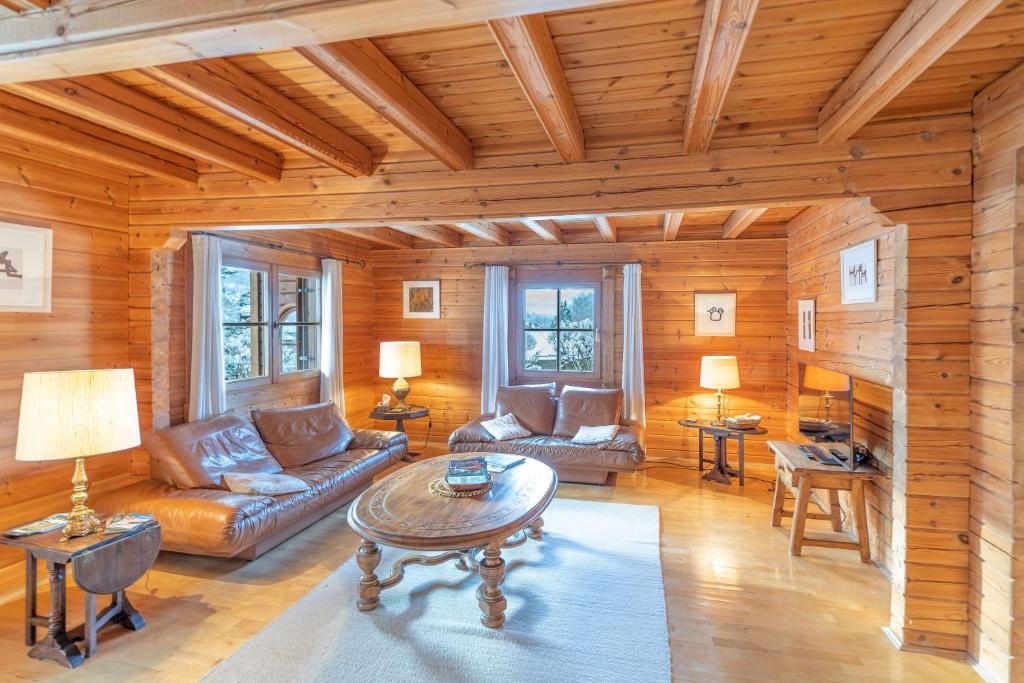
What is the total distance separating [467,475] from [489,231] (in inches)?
101

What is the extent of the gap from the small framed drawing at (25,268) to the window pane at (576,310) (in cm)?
413

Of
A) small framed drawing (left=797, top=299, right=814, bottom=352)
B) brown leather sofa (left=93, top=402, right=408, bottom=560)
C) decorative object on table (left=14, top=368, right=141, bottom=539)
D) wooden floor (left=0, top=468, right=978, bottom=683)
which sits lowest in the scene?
wooden floor (left=0, top=468, right=978, bottom=683)

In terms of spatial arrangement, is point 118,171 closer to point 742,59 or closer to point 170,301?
point 170,301

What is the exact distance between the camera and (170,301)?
3451mm

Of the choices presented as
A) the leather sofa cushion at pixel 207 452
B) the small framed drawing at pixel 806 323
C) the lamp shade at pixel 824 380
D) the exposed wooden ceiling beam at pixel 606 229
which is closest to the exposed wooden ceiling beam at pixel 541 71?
the exposed wooden ceiling beam at pixel 606 229

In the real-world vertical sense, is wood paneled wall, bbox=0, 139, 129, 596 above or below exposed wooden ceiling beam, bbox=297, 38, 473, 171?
below

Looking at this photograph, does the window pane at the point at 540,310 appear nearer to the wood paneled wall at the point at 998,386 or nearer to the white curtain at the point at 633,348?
the white curtain at the point at 633,348

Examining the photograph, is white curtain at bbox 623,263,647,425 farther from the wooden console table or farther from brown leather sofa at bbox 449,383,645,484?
the wooden console table

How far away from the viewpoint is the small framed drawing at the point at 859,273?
2955mm

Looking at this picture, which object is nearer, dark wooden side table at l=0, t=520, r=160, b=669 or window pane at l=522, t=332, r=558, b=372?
dark wooden side table at l=0, t=520, r=160, b=669

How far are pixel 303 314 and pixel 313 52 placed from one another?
3760mm

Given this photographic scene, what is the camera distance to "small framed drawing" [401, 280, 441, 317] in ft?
19.1

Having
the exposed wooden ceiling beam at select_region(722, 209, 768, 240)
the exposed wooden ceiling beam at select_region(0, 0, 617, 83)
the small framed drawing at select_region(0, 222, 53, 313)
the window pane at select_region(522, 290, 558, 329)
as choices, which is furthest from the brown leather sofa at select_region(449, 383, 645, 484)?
the exposed wooden ceiling beam at select_region(0, 0, 617, 83)

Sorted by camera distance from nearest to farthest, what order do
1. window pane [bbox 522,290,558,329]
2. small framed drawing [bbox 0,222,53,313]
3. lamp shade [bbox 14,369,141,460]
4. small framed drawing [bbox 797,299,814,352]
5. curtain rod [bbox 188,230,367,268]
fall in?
lamp shade [bbox 14,369,141,460] < small framed drawing [bbox 0,222,53,313] < curtain rod [bbox 188,230,367,268] < small framed drawing [bbox 797,299,814,352] < window pane [bbox 522,290,558,329]
